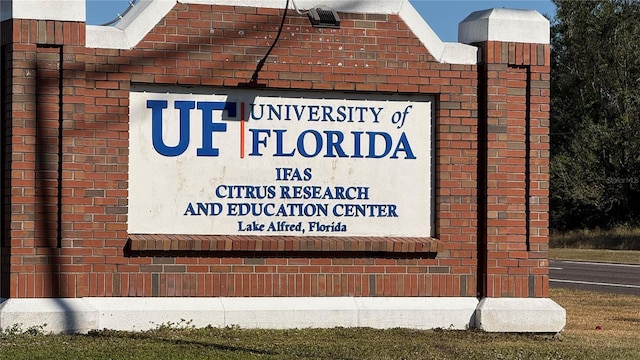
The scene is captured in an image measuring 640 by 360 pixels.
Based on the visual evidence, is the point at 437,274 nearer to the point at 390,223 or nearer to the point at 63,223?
the point at 390,223

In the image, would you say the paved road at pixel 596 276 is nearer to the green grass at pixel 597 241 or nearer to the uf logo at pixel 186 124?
the green grass at pixel 597 241

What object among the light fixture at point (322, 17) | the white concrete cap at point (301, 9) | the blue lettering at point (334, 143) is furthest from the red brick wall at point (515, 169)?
the light fixture at point (322, 17)

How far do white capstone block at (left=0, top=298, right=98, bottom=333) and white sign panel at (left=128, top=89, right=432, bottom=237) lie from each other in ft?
3.37

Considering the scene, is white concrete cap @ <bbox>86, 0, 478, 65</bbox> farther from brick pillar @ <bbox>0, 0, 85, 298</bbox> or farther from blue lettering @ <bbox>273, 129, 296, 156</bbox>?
blue lettering @ <bbox>273, 129, 296, 156</bbox>

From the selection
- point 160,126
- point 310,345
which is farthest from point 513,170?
point 160,126

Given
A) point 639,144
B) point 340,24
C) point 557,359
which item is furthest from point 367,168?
point 639,144

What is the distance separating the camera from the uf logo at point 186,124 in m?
12.6

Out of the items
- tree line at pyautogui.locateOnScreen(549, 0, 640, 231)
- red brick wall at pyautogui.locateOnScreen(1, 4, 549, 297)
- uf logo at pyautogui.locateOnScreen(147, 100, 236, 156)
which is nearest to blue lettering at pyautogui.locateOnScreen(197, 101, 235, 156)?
uf logo at pyautogui.locateOnScreen(147, 100, 236, 156)

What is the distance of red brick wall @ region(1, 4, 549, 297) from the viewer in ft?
39.7

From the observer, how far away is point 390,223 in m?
13.3

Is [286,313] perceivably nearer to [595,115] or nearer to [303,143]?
[303,143]

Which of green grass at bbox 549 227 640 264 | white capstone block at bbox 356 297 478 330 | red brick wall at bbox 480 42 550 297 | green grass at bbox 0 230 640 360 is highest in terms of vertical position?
red brick wall at bbox 480 42 550 297

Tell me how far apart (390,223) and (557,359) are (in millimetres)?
2865

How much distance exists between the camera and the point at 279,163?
511 inches
